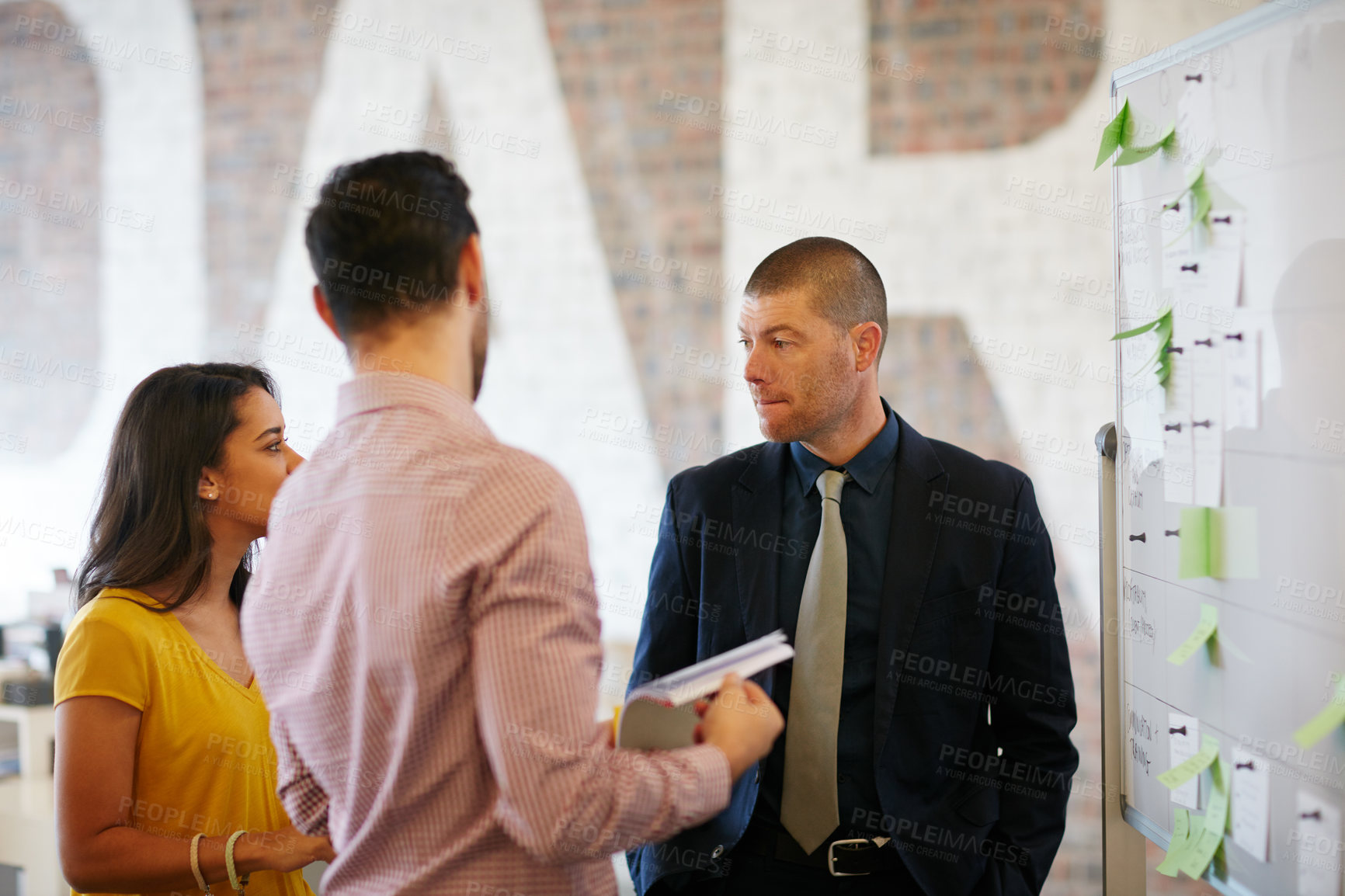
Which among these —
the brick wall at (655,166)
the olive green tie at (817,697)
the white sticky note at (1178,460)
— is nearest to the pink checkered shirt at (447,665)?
the olive green tie at (817,697)

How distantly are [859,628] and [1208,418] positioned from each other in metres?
0.69

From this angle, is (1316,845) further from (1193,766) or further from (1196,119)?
(1196,119)

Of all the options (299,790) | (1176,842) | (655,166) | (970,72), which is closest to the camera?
(299,790)

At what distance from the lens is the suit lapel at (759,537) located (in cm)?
171

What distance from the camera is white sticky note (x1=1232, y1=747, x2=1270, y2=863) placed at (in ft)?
5.03

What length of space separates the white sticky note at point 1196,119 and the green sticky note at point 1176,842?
113 centimetres

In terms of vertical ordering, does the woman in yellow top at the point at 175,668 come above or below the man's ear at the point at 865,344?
below

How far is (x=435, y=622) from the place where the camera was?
969 millimetres

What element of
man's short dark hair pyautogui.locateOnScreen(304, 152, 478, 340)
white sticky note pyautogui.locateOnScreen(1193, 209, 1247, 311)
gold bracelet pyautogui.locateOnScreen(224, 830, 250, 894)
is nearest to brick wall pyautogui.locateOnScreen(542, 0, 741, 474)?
white sticky note pyautogui.locateOnScreen(1193, 209, 1247, 311)

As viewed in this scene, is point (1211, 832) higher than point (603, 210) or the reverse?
the reverse

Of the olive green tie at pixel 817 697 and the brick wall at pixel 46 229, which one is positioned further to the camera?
the brick wall at pixel 46 229

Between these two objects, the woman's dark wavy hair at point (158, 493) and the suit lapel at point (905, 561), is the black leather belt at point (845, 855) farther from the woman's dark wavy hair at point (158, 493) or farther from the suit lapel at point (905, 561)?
the woman's dark wavy hair at point (158, 493)

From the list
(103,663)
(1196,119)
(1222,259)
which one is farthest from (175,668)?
(1196,119)

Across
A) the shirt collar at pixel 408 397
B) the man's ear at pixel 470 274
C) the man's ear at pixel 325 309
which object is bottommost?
the shirt collar at pixel 408 397
